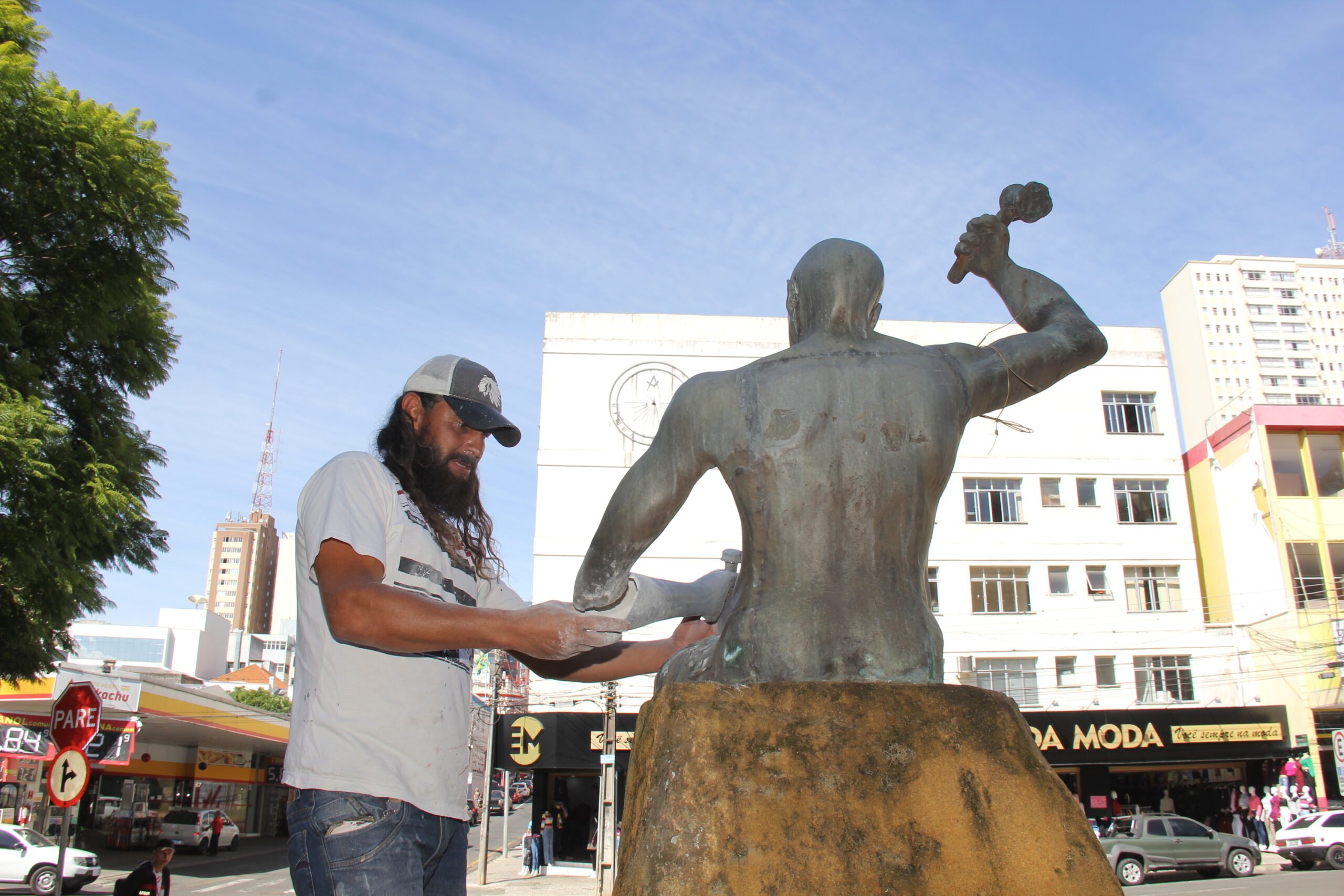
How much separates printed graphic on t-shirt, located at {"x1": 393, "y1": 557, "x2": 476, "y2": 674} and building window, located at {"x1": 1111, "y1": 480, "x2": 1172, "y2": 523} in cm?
2907

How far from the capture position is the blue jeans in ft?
5.86

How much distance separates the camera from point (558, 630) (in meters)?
1.85

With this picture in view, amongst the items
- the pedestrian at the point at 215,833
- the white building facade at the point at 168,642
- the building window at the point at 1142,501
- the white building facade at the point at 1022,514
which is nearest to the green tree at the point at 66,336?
the white building facade at the point at 1022,514

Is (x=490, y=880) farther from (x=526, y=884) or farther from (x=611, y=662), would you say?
(x=611, y=662)

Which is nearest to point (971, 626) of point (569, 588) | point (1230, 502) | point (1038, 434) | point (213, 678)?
point (1038, 434)

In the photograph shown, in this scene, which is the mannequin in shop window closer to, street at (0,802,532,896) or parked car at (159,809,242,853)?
street at (0,802,532,896)

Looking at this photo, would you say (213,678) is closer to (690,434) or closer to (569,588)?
(569,588)

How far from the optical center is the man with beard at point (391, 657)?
1.82 meters

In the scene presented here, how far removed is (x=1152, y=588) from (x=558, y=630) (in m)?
29.1

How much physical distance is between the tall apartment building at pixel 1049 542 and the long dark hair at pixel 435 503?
2240cm

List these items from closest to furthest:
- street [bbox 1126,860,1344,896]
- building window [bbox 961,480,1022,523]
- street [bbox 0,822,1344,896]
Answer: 1. street [bbox 1126,860,1344,896]
2. street [bbox 0,822,1344,896]
3. building window [bbox 961,480,1022,523]

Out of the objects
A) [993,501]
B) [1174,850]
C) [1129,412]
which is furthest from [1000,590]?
[1174,850]

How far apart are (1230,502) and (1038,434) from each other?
18.5 ft

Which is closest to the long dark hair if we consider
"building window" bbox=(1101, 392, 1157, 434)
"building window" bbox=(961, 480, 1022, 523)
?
"building window" bbox=(961, 480, 1022, 523)
